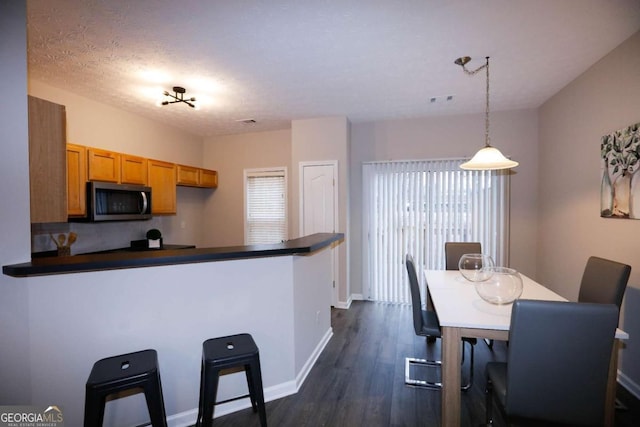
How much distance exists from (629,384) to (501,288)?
1502 mm

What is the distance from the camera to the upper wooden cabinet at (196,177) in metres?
4.34

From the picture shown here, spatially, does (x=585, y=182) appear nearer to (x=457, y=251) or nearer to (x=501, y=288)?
(x=457, y=251)

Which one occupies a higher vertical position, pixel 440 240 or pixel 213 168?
pixel 213 168

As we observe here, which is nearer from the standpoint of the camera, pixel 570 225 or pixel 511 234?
pixel 570 225

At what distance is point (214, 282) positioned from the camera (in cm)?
191

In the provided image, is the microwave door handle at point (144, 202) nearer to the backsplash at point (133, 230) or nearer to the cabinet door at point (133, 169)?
the cabinet door at point (133, 169)

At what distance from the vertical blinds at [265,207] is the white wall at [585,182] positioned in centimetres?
369

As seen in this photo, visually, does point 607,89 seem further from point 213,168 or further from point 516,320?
point 213,168

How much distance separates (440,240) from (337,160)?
1.86 meters

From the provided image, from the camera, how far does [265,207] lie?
4.98 m

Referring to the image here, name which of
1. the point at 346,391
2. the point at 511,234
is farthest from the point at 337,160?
the point at 346,391

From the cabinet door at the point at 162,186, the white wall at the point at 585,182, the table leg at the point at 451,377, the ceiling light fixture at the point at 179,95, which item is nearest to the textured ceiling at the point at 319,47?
the ceiling light fixture at the point at 179,95

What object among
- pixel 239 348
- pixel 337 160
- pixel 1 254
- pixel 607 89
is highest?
pixel 607 89

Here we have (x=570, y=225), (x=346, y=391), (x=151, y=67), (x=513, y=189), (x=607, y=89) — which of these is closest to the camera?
(x=346, y=391)
